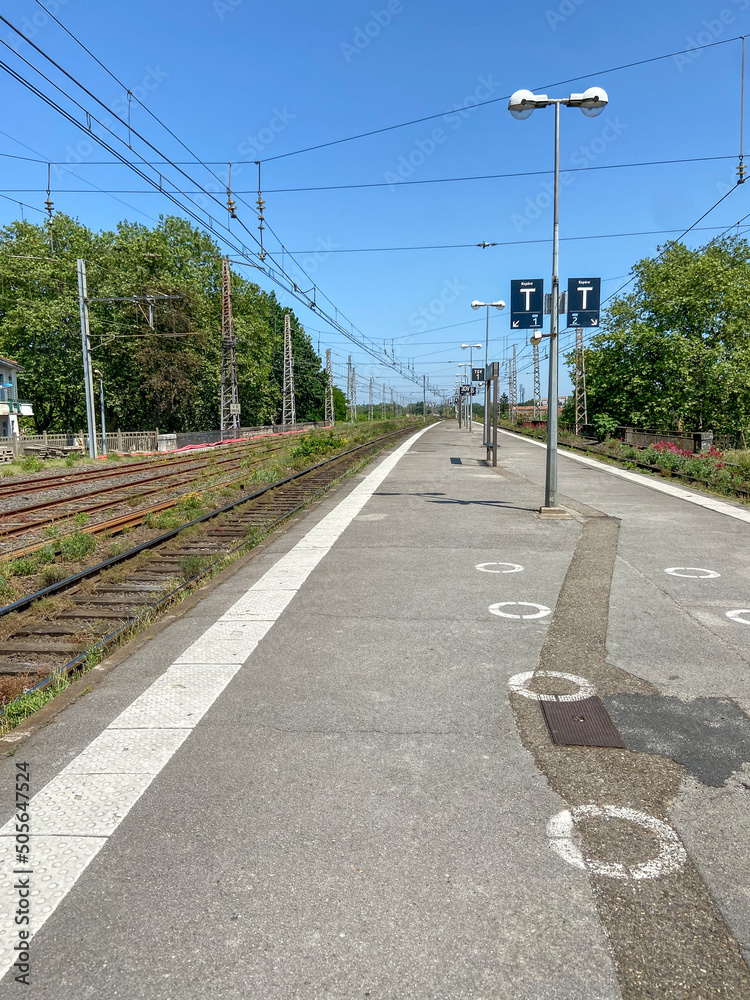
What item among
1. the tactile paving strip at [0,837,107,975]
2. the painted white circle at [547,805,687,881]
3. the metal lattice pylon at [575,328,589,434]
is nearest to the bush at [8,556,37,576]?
the tactile paving strip at [0,837,107,975]

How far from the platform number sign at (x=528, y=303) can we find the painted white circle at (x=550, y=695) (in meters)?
9.42

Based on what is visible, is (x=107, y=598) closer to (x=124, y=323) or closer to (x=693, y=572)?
(x=693, y=572)

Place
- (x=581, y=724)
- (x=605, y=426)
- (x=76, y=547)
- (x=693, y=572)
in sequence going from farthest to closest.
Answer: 1. (x=605, y=426)
2. (x=76, y=547)
3. (x=693, y=572)
4. (x=581, y=724)

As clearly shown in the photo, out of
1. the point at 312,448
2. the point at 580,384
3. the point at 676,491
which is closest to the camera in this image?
the point at 676,491

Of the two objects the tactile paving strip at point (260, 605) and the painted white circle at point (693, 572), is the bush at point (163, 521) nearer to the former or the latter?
the tactile paving strip at point (260, 605)

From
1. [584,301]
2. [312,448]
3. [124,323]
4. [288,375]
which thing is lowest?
[312,448]

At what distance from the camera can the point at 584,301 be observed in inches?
465

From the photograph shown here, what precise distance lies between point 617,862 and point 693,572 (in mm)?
5794

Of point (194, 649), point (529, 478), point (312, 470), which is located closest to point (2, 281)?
point (312, 470)

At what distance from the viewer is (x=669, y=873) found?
2.56 meters

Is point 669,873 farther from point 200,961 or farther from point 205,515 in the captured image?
point 205,515

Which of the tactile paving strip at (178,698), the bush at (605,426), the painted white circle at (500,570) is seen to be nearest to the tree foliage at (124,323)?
the bush at (605,426)

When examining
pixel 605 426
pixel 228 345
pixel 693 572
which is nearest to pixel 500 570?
pixel 693 572

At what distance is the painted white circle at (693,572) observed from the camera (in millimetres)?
7449
